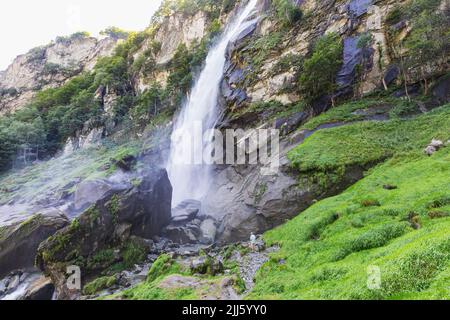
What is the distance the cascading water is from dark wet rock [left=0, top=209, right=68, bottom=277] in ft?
43.2

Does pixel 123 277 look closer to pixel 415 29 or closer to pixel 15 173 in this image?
pixel 415 29

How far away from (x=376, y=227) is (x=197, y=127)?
96.5ft

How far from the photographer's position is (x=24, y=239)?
18812 mm

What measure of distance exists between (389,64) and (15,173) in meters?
55.8

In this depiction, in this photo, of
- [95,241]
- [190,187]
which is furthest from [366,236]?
[190,187]

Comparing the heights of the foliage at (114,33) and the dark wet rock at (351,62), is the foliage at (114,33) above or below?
above

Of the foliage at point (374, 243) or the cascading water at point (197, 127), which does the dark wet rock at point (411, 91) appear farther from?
the cascading water at point (197, 127)

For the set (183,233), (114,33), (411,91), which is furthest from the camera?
(114,33)

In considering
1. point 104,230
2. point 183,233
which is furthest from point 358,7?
point 104,230

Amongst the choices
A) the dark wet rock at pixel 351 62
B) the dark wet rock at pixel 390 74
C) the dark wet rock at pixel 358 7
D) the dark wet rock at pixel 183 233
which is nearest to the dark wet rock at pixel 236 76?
the dark wet rock at pixel 351 62

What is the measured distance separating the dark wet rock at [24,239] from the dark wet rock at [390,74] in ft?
95.0

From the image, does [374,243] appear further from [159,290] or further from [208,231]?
[208,231]

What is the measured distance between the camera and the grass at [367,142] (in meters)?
19.1
